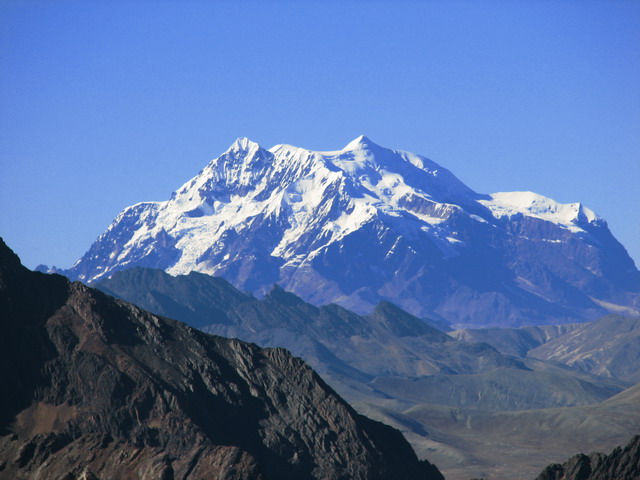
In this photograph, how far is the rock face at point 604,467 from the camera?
17250 cm

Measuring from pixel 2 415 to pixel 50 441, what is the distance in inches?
910

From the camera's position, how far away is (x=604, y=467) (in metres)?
177

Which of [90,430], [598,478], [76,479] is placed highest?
[90,430]

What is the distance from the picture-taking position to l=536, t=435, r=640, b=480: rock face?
17250 cm

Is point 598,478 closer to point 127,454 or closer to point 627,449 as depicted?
point 627,449

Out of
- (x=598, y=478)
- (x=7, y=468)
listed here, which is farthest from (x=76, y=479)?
(x=598, y=478)

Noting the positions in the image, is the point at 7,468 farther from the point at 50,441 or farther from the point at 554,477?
the point at 554,477

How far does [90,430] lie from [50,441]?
81.1 ft

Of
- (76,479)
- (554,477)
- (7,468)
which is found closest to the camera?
(76,479)

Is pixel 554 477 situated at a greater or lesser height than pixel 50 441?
lesser

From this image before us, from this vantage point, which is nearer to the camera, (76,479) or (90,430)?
(76,479)

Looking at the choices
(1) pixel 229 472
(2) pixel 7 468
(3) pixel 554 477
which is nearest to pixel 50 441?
(2) pixel 7 468

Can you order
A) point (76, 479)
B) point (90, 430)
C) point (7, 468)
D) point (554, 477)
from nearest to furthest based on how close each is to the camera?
point (76, 479) → point (7, 468) → point (554, 477) → point (90, 430)

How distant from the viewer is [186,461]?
19050 cm
